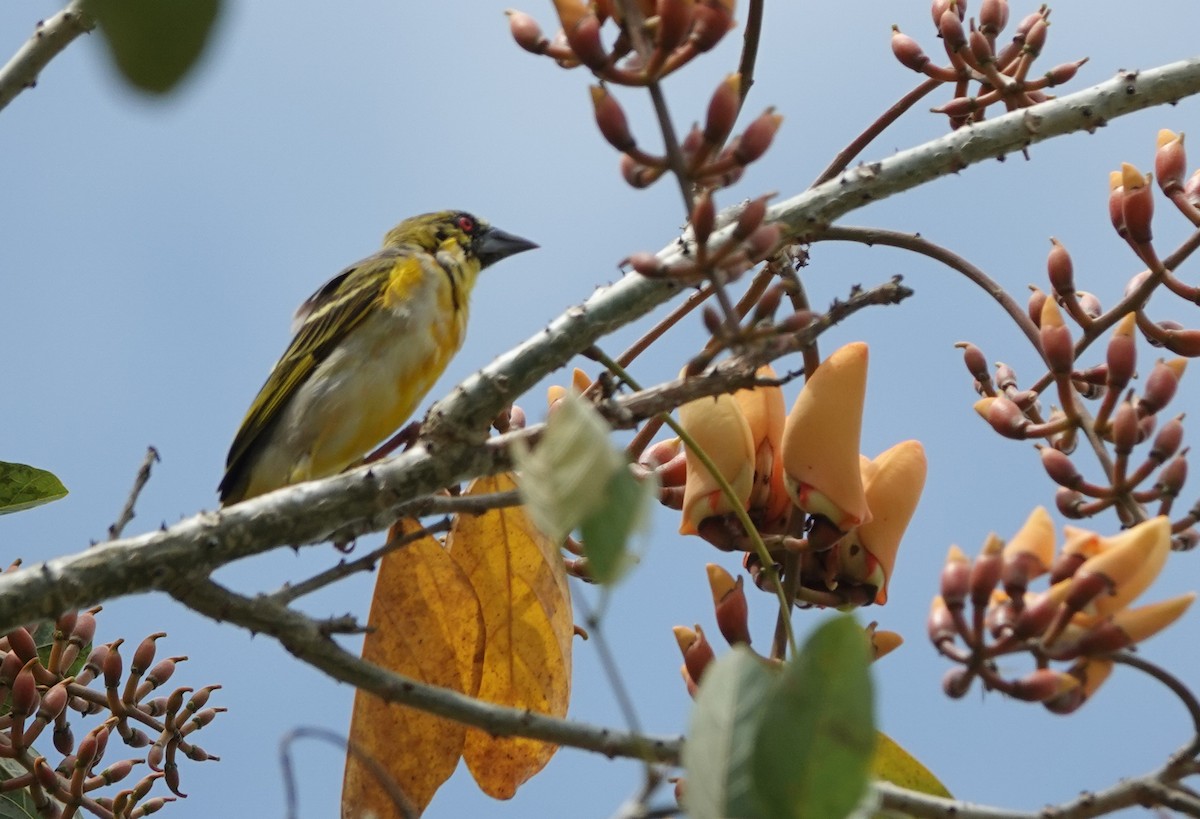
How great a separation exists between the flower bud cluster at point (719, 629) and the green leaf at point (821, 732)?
47.4 inches

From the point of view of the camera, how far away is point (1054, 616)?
1.96 m

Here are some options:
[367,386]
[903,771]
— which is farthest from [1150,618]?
[367,386]

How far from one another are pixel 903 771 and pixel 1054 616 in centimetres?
48

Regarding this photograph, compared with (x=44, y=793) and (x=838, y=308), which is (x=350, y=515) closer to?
(x=838, y=308)

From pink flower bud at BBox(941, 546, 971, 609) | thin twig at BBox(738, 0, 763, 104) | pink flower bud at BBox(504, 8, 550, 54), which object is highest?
thin twig at BBox(738, 0, 763, 104)

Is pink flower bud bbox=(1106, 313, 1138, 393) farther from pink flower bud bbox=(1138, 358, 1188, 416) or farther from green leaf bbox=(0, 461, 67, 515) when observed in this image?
green leaf bbox=(0, 461, 67, 515)

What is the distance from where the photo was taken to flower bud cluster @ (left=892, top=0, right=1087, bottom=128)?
3.46 meters

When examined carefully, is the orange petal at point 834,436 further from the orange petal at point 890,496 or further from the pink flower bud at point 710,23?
the pink flower bud at point 710,23

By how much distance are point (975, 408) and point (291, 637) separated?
1.51 metres

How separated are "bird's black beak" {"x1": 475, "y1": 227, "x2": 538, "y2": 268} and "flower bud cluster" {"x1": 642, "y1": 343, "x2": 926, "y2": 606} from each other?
321 cm

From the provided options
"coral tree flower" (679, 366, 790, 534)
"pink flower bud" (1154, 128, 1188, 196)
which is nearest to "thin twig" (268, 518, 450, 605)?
"coral tree flower" (679, 366, 790, 534)

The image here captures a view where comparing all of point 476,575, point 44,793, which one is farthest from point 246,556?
point 44,793

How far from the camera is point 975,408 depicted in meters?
2.95

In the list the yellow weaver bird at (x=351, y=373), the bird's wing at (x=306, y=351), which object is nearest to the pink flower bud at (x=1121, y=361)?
the yellow weaver bird at (x=351, y=373)
